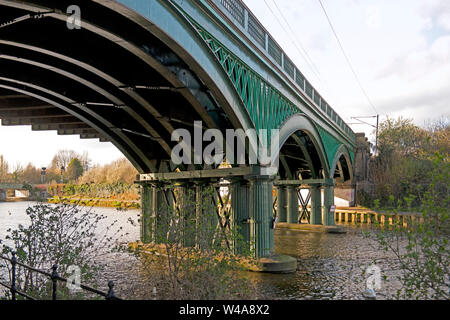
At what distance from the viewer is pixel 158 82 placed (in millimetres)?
13133

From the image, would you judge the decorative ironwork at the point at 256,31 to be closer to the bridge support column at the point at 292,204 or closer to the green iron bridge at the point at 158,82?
the green iron bridge at the point at 158,82

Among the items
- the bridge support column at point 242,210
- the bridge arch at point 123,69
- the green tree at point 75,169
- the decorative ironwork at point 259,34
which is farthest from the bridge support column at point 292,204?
the green tree at point 75,169

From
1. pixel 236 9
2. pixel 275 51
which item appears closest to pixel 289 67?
pixel 275 51

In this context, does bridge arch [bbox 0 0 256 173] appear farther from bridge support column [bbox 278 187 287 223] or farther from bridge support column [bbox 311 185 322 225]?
bridge support column [bbox 278 187 287 223]

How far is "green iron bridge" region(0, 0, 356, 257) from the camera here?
31.1ft

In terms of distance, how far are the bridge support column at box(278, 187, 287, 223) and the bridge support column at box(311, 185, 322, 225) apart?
2245 mm

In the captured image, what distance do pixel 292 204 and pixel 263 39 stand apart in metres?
16.8

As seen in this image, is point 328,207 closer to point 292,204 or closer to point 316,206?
point 316,206
